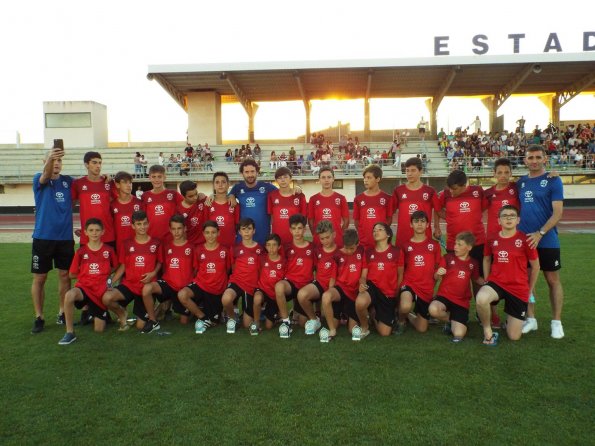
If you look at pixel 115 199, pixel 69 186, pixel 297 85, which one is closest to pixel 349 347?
pixel 115 199

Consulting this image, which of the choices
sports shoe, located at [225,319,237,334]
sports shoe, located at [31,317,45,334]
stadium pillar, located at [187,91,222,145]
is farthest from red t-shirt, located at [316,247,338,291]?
stadium pillar, located at [187,91,222,145]

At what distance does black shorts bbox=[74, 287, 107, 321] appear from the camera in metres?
5.21

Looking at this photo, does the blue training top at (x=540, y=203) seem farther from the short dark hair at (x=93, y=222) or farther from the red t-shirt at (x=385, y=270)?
the short dark hair at (x=93, y=222)

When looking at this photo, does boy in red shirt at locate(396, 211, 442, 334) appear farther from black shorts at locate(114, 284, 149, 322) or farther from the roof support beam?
the roof support beam

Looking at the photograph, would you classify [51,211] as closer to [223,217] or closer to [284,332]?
[223,217]

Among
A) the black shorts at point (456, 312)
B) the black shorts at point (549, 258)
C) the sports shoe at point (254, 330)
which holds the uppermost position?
the black shorts at point (549, 258)

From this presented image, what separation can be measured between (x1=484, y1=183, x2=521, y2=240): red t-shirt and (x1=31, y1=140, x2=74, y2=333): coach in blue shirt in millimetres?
5124

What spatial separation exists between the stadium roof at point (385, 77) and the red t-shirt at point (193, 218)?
2183 cm

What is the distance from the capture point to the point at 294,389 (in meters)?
3.62

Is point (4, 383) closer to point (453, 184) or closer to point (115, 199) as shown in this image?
point (115, 199)

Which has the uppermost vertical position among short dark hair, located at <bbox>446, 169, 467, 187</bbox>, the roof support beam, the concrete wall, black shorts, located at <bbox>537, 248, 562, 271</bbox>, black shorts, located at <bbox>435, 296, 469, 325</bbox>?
the roof support beam

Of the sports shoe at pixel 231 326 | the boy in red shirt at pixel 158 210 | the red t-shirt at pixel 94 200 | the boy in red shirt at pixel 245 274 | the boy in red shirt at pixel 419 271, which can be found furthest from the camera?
the boy in red shirt at pixel 158 210

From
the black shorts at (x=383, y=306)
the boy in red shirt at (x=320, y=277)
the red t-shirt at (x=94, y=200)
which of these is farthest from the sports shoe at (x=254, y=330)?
the red t-shirt at (x=94, y=200)

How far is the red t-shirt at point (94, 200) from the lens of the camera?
564 cm
